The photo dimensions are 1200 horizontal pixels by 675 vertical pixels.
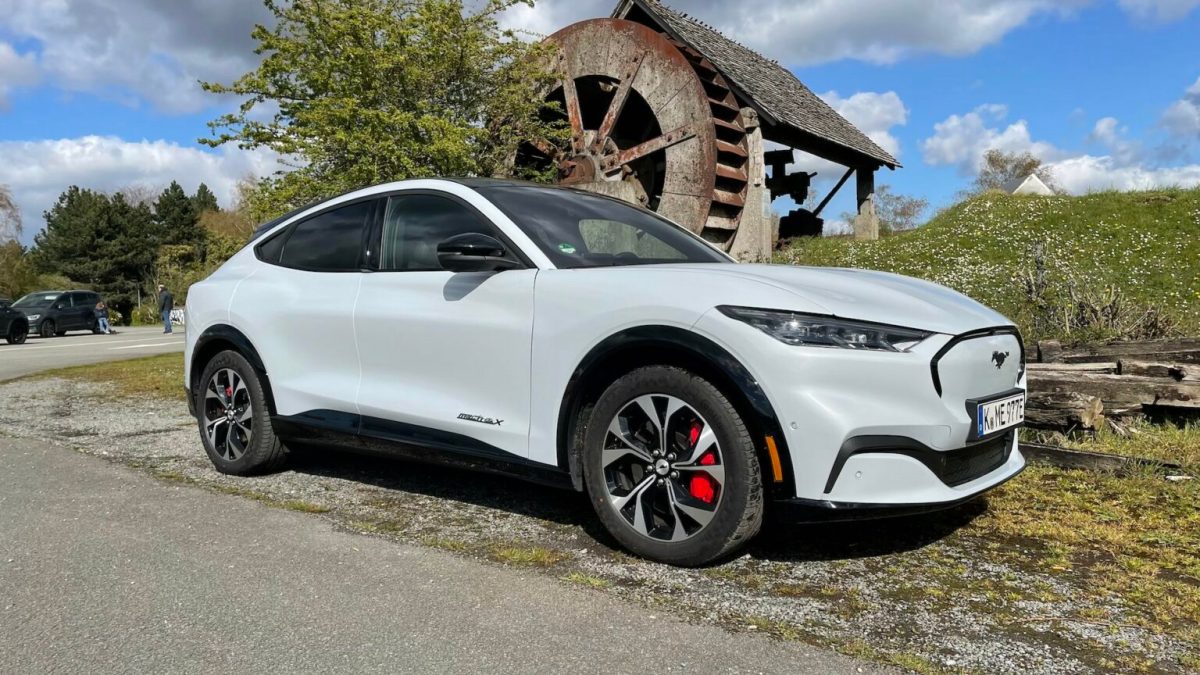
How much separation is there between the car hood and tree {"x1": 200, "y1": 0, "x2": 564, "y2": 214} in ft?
24.4

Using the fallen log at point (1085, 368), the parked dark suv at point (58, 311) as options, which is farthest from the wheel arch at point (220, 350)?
the parked dark suv at point (58, 311)

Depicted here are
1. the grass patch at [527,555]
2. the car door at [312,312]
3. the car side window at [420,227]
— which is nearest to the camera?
the grass patch at [527,555]

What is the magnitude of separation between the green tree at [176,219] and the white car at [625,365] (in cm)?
6879

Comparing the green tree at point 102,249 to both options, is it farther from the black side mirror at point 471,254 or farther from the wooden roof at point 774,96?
the black side mirror at point 471,254

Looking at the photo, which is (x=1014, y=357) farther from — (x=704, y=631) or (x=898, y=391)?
(x=704, y=631)

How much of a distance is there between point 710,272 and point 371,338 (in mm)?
1768

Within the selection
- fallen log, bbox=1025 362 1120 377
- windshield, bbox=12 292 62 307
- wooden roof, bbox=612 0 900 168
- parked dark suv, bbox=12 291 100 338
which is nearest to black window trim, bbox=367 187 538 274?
fallen log, bbox=1025 362 1120 377

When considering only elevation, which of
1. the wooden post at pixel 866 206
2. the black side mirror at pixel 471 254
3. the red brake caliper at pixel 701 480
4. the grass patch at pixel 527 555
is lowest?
the grass patch at pixel 527 555

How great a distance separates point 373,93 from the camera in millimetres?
10984

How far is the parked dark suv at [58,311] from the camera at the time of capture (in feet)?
94.9

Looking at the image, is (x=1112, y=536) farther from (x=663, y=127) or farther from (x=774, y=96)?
(x=774, y=96)

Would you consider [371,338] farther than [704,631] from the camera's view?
Yes

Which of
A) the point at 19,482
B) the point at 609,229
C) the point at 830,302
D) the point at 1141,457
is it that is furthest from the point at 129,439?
the point at 1141,457

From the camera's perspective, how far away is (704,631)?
8.86ft
